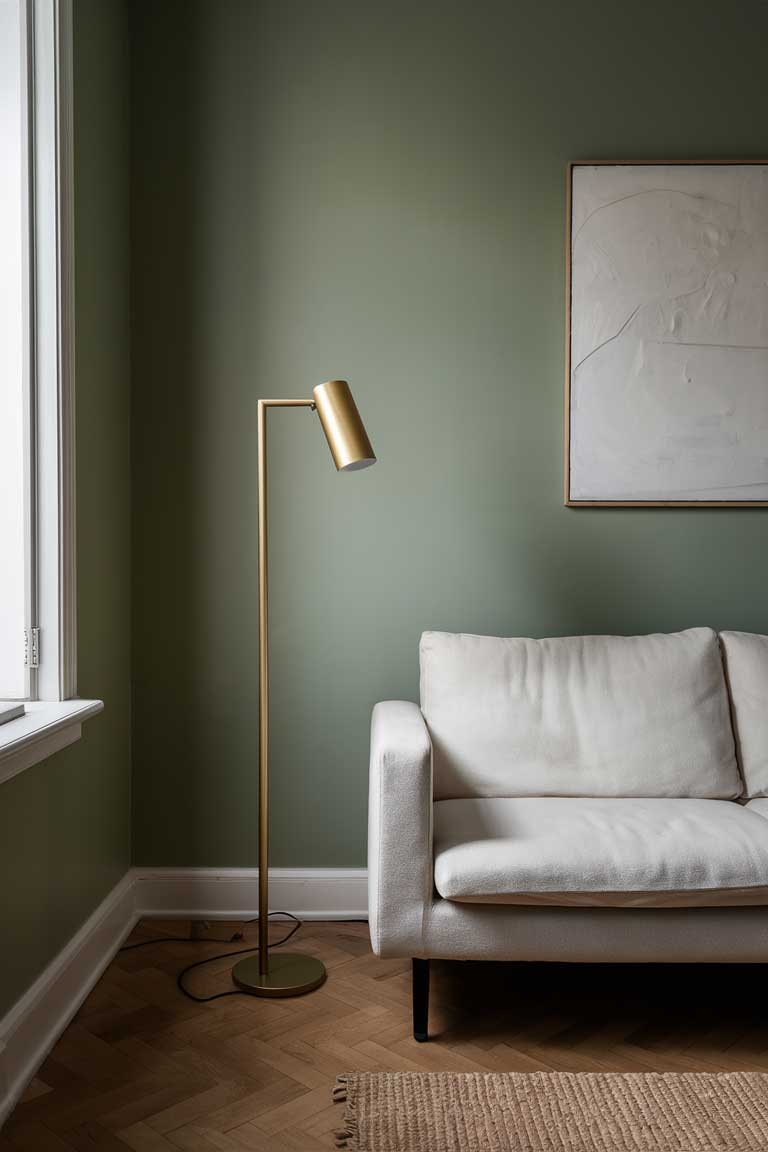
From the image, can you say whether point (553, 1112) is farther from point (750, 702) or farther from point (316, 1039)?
point (750, 702)

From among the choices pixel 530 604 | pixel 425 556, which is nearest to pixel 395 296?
pixel 425 556

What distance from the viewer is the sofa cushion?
2385 millimetres

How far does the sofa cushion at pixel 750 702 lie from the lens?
2385 mm

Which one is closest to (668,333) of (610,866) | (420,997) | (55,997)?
(610,866)

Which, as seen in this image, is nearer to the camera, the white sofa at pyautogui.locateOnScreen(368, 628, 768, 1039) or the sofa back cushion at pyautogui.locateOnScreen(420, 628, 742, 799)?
the white sofa at pyautogui.locateOnScreen(368, 628, 768, 1039)

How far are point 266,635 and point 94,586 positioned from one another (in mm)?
466

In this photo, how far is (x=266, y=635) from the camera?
2.30m

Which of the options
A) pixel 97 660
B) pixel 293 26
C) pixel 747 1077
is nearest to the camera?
pixel 747 1077

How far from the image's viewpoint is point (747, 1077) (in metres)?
1.86

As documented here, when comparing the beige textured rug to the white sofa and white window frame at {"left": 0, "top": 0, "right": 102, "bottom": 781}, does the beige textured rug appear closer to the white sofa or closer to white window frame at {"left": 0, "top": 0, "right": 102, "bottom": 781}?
the white sofa

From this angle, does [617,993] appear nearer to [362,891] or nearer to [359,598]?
[362,891]

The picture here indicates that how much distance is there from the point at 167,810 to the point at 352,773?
1.79 feet

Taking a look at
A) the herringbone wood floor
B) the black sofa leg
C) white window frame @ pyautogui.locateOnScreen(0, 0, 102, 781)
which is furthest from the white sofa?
white window frame @ pyautogui.locateOnScreen(0, 0, 102, 781)

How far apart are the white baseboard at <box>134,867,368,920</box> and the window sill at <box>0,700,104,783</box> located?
2.48 ft
